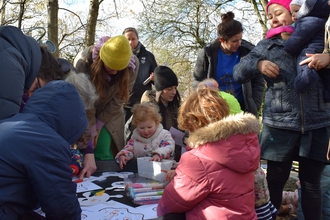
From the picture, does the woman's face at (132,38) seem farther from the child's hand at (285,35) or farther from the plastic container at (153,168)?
the plastic container at (153,168)

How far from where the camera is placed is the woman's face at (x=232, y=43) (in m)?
3.09

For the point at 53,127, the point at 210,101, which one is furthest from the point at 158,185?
the point at 53,127

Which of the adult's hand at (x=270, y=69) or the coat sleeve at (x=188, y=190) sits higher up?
the adult's hand at (x=270, y=69)

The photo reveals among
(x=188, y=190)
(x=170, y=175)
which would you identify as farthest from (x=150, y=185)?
(x=188, y=190)

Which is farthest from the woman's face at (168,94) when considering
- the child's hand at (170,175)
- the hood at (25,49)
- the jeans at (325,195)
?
the hood at (25,49)

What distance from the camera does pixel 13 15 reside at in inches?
471

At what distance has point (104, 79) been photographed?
2582 mm

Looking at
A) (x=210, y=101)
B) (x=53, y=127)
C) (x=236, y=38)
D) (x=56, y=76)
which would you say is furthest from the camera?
(x=236, y=38)

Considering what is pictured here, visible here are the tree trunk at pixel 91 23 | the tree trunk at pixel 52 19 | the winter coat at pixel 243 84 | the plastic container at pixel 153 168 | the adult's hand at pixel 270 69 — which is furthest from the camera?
the tree trunk at pixel 91 23

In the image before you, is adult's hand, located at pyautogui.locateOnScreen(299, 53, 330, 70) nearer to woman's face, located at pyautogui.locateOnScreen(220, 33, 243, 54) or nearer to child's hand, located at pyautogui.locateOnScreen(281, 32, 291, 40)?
child's hand, located at pyautogui.locateOnScreen(281, 32, 291, 40)

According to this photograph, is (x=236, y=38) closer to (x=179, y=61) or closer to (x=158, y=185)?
(x=158, y=185)

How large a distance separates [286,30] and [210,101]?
965mm

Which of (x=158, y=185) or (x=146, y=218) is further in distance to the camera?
(x=158, y=185)

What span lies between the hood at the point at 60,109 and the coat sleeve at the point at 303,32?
1388 mm
